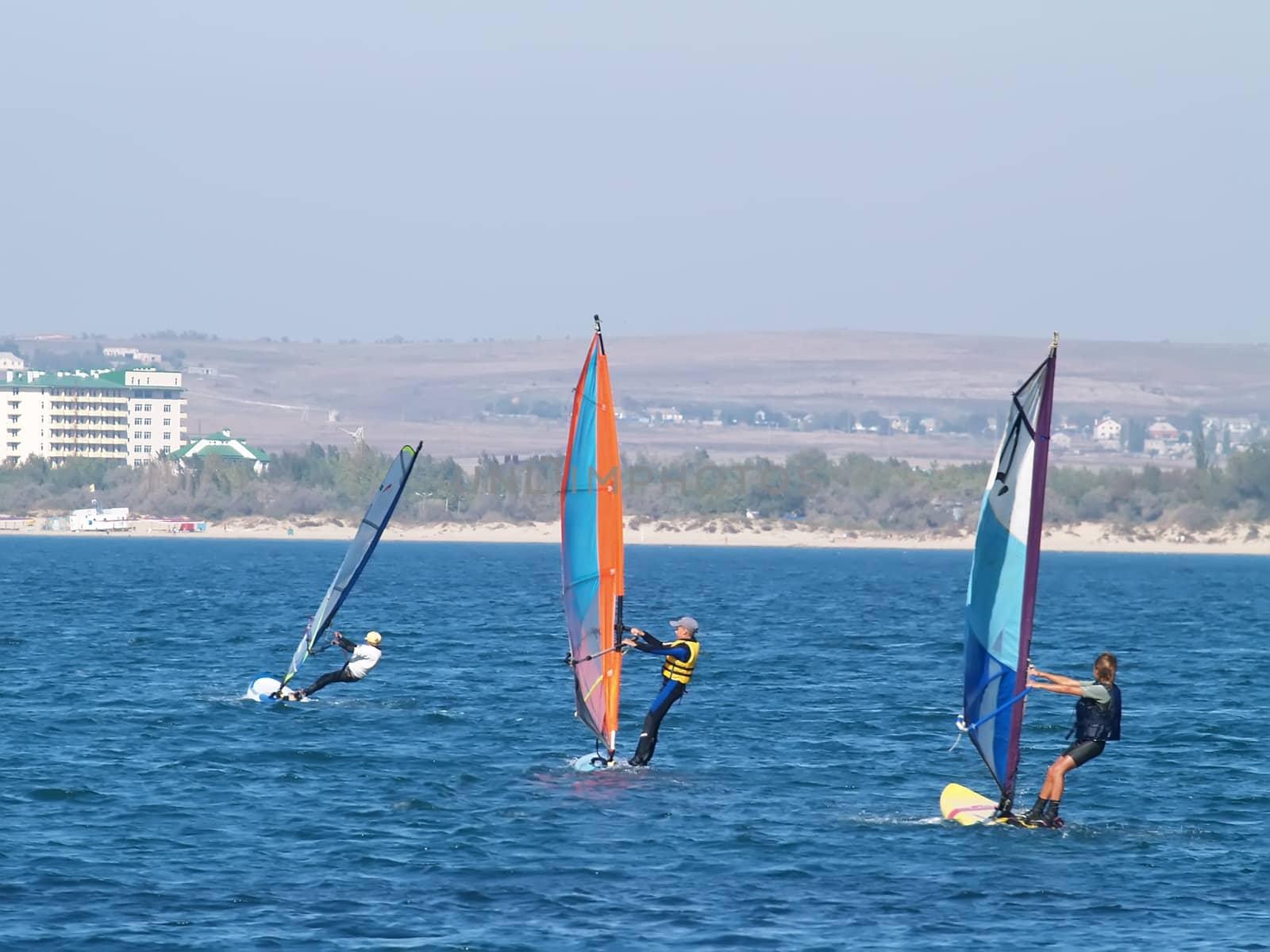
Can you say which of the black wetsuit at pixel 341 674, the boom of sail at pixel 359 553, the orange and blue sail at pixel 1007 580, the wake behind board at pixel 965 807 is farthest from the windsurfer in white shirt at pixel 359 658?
the orange and blue sail at pixel 1007 580

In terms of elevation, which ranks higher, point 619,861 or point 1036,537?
point 1036,537

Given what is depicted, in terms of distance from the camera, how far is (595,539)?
26.4 meters

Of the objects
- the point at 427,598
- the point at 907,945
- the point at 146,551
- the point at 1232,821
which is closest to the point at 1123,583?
the point at 427,598

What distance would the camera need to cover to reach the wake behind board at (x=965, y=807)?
76.8ft

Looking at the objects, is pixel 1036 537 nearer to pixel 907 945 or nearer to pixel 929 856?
pixel 929 856

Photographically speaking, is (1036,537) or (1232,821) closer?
(1036,537)

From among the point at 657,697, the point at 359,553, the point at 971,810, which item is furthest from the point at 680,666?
the point at 359,553

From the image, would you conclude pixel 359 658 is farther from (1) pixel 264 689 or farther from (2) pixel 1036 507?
(2) pixel 1036 507

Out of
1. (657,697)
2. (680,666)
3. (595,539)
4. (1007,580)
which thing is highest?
(595,539)

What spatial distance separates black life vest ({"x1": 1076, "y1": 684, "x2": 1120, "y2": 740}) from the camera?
2255 cm

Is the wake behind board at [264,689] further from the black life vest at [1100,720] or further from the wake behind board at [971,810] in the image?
the black life vest at [1100,720]

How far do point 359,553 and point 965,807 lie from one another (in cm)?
1549

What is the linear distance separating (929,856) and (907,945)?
408 centimetres

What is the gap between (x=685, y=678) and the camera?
26.2 metres
